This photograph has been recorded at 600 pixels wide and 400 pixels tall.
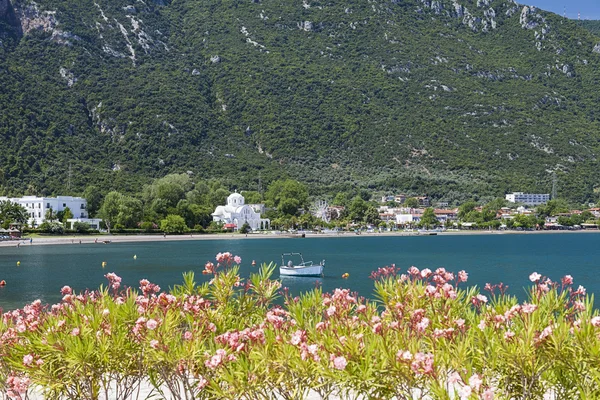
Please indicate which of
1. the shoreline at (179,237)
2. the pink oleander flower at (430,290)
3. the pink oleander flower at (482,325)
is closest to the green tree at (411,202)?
the shoreline at (179,237)

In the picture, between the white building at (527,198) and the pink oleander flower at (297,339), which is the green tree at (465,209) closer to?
the white building at (527,198)

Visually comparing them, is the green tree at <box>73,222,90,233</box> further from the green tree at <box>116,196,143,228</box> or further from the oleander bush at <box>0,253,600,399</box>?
the oleander bush at <box>0,253,600,399</box>

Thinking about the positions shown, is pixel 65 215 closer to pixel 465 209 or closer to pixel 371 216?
pixel 371 216

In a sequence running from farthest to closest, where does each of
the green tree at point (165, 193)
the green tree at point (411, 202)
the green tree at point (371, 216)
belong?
the green tree at point (411, 202)
the green tree at point (371, 216)
the green tree at point (165, 193)

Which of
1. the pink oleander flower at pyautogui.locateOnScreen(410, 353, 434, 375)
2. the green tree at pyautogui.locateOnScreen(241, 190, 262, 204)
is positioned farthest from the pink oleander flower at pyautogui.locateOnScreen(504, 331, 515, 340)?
the green tree at pyautogui.locateOnScreen(241, 190, 262, 204)

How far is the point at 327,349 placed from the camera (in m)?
7.60

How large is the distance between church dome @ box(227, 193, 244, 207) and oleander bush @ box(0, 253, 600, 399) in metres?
124

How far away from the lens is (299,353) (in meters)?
7.53

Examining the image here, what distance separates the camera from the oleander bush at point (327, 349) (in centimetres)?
727

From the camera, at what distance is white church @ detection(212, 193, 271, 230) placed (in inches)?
5157

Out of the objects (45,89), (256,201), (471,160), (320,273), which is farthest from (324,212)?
(320,273)

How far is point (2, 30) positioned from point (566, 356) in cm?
20508

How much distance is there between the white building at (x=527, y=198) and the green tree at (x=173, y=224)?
318 feet

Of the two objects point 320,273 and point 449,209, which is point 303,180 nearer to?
point 449,209
